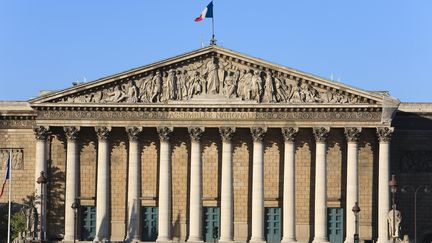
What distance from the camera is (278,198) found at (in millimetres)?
78500

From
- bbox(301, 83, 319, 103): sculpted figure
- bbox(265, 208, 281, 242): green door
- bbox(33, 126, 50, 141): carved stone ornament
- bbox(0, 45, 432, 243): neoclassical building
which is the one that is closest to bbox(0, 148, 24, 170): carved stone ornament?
bbox(0, 45, 432, 243): neoclassical building

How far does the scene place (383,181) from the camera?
76812 millimetres

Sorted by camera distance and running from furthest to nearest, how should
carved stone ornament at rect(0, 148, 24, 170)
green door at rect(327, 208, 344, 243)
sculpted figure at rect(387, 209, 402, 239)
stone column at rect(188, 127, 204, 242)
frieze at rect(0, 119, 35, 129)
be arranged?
frieze at rect(0, 119, 35, 129) → carved stone ornament at rect(0, 148, 24, 170) → green door at rect(327, 208, 344, 243) → stone column at rect(188, 127, 204, 242) → sculpted figure at rect(387, 209, 402, 239)

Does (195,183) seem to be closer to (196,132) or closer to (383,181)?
(196,132)

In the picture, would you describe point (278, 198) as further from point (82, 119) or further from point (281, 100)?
point (82, 119)

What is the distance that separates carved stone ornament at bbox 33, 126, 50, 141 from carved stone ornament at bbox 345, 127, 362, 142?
19429 millimetres

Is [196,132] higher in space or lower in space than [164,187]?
higher

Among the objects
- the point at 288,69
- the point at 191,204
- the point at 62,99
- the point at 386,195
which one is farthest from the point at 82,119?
the point at 386,195

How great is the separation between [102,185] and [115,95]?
5.92 metres

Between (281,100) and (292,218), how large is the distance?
765 cm

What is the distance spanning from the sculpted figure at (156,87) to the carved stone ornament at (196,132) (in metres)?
2.92

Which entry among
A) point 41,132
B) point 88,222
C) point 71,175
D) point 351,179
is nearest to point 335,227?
point 351,179

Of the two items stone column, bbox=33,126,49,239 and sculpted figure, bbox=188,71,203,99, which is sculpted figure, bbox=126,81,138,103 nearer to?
sculpted figure, bbox=188,71,203,99

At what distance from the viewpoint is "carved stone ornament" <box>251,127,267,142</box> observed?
7719cm
